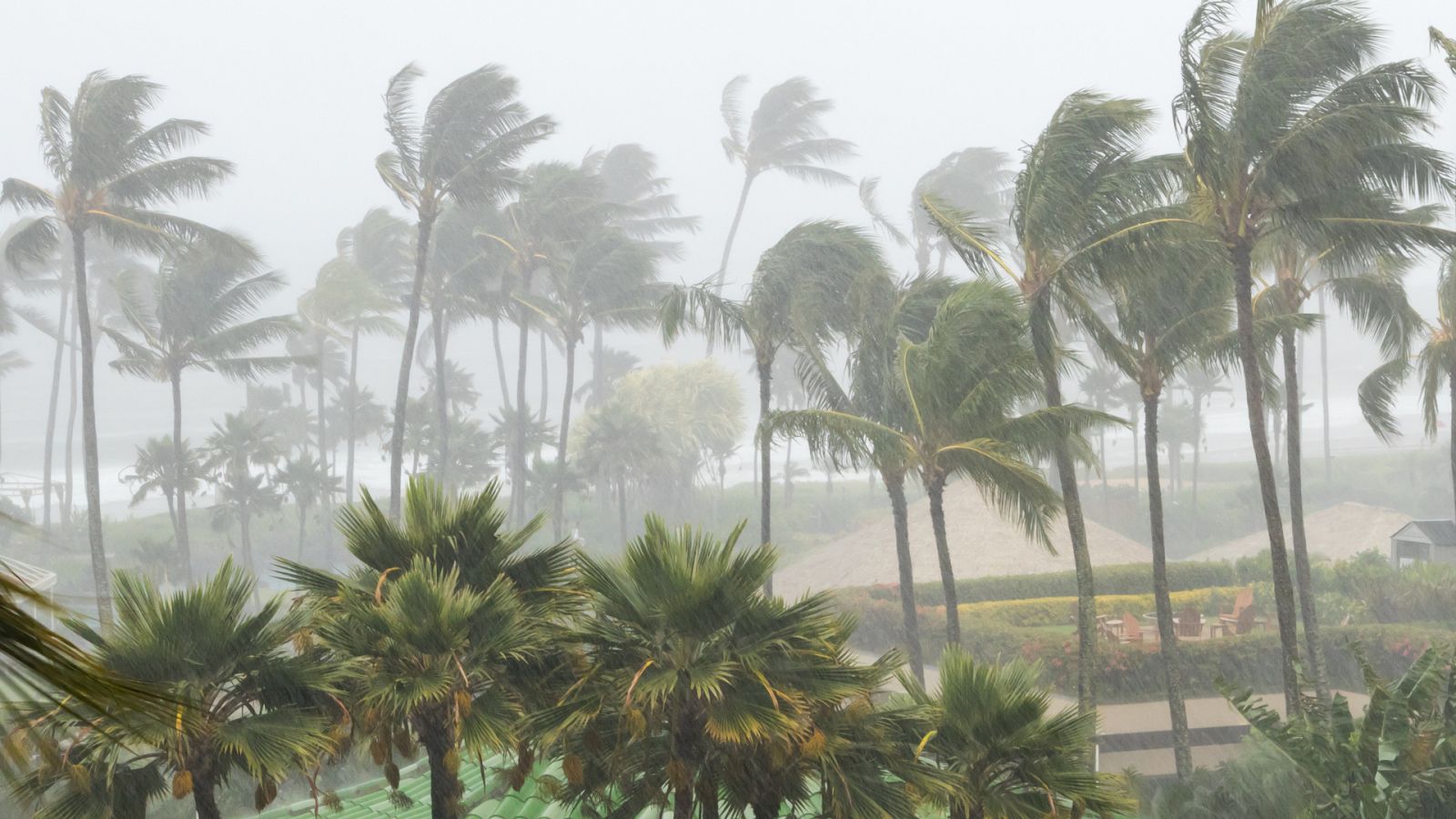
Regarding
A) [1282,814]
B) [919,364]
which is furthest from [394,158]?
[1282,814]

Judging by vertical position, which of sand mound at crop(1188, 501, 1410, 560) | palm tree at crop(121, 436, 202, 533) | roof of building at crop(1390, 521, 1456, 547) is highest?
palm tree at crop(121, 436, 202, 533)

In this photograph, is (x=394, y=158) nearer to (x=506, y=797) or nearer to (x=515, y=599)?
(x=506, y=797)

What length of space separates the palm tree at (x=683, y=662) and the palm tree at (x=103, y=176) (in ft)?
84.9

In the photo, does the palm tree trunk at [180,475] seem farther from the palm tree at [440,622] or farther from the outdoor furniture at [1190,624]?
the palm tree at [440,622]

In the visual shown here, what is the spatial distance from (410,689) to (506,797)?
6.61 meters

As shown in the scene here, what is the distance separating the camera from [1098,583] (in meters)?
35.2

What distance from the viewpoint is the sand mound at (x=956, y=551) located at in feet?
135

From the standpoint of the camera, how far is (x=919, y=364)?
17938mm

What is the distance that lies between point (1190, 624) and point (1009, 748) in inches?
738

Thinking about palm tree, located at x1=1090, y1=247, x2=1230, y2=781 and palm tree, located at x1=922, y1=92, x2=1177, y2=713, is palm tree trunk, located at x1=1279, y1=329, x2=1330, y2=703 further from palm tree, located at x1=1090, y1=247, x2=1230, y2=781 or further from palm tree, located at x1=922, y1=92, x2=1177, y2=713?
palm tree, located at x1=922, y1=92, x2=1177, y2=713

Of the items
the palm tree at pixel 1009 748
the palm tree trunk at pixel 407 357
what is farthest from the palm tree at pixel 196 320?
the palm tree at pixel 1009 748

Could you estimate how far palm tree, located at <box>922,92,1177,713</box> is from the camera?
17.8 m

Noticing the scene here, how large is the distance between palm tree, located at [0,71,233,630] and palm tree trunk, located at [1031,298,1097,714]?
926 inches

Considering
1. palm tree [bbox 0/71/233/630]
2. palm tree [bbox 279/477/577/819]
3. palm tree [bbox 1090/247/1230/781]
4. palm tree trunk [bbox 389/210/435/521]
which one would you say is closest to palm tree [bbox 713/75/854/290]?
palm tree trunk [bbox 389/210/435/521]
